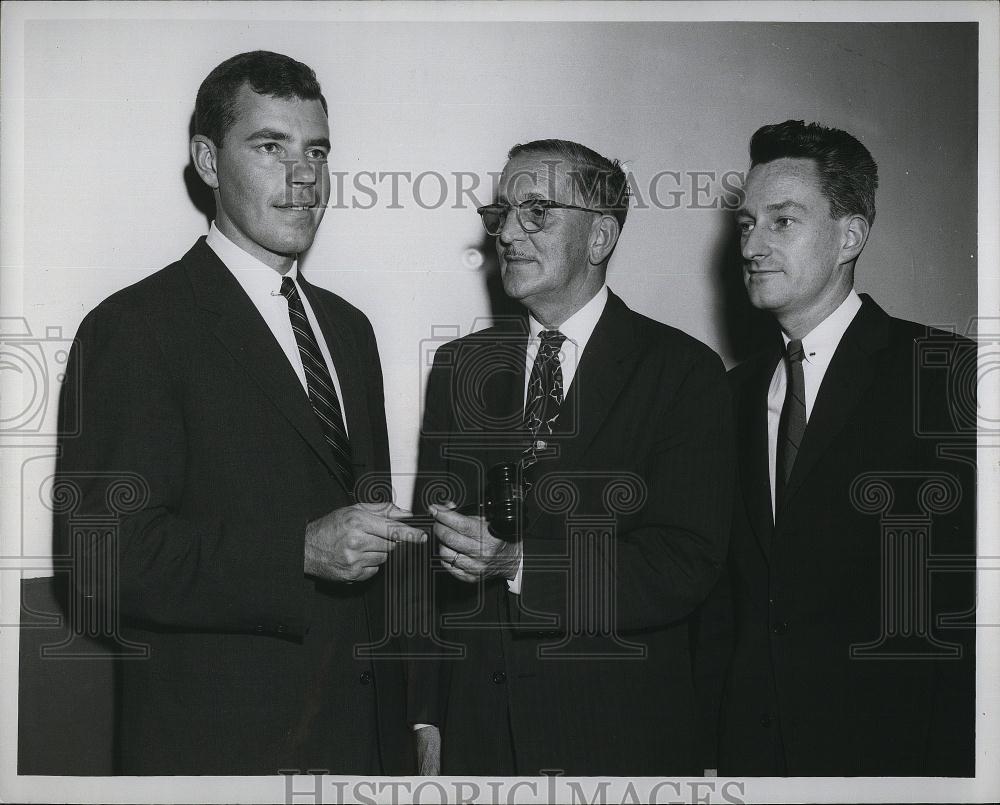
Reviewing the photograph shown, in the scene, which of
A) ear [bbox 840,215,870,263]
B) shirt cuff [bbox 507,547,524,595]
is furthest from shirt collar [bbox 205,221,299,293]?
ear [bbox 840,215,870,263]

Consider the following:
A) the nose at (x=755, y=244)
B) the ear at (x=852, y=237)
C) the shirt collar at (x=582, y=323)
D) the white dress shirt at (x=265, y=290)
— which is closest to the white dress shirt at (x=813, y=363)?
the ear at (x=852, y=237)

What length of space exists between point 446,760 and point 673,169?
159 cm

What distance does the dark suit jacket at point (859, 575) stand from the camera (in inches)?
89.2

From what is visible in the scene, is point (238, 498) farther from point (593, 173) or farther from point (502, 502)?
point (593, 173)

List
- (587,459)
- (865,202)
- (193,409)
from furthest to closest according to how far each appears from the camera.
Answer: (865,202) < (587,459) < (193,409)

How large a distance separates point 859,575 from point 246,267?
65.7 inches

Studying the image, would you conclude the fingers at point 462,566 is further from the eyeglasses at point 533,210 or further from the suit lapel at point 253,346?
the eyeglasses at point 533,210

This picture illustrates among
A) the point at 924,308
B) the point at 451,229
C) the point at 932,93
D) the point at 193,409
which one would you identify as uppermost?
the point at 932,93

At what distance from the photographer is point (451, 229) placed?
2471 millimetres

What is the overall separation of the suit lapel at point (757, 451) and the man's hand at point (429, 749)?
0.91m

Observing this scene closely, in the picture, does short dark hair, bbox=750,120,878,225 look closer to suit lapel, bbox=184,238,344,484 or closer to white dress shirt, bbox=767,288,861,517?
white dress shirt, bbox=767,288,861,517

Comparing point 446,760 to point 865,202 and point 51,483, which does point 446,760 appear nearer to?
point 51,483

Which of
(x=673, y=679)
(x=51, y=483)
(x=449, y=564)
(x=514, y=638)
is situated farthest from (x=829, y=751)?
(x=51, y=483)

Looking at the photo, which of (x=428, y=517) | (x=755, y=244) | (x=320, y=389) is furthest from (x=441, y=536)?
(x=755, y=244)
